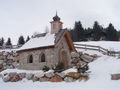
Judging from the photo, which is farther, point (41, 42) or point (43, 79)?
point (41, 42)

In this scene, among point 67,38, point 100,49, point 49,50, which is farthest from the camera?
point 100,49

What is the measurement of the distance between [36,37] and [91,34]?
3911 cm

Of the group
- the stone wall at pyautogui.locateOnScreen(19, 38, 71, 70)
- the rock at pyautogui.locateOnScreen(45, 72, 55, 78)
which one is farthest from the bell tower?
the rock at pyautogui.locateOnScreen(45, 72, 55, 78)

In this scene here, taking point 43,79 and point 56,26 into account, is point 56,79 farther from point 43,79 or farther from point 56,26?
point 56,26

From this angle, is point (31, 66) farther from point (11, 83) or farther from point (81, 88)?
point (81, 88)

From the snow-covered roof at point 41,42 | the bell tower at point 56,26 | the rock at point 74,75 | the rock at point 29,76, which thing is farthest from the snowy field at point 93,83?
the bell tower at point 56,26

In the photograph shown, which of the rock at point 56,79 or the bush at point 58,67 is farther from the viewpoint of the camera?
the bush at point 58,67

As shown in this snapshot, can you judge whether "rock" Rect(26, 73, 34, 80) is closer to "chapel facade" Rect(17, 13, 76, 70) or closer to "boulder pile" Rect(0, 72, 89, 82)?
"boulder pile" Rect(0, 72, 89, 82)

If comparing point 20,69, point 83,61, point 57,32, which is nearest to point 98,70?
point 83,61

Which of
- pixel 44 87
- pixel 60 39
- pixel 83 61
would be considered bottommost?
pixel 44 87

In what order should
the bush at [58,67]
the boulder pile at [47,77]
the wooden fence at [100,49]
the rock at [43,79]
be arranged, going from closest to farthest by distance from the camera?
the boulder pile at [47,77] < the rock at [43,79] < the bush at [58,67] < the wooden fence at [100,49]

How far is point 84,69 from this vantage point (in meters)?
21.9

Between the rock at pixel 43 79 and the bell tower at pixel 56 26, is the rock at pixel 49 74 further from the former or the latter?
the bell tower at pixel 56 26

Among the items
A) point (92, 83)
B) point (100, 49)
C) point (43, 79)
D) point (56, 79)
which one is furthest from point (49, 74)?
point (100, 49)
